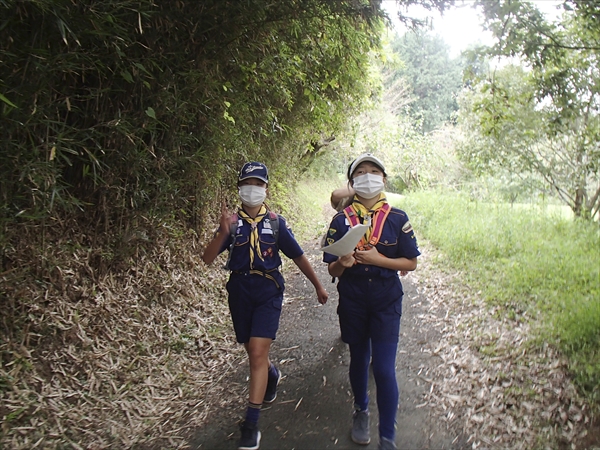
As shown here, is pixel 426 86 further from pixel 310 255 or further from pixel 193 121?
pixel 193 121

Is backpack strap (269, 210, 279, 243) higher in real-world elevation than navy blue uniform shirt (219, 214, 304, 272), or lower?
higher

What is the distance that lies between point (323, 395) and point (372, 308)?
3.82ft

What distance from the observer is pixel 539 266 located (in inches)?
192

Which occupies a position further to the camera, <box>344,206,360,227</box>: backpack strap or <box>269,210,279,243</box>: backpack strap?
<box>269,210,279,243</box>: backpack strap

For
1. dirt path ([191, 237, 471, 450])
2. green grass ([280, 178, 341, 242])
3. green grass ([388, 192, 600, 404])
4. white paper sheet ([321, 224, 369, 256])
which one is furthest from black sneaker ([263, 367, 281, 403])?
green grass ([280, 178, 341, 242])

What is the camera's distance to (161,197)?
3641mm

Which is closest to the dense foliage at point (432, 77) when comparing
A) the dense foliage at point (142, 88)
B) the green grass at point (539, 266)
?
the green grass at point (539, 266)

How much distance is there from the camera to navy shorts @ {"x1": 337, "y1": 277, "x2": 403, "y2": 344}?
7.64ft

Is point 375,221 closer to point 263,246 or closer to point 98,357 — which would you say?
point 263,246

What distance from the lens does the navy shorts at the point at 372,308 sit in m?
2.33

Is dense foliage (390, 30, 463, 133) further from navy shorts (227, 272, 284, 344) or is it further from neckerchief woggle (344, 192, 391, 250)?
navy shorts (227, 272, 284, 344)

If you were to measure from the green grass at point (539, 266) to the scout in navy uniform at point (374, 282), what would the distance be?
1.45 m

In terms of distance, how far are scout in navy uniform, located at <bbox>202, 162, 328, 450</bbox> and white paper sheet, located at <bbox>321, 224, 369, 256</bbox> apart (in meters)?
0.53

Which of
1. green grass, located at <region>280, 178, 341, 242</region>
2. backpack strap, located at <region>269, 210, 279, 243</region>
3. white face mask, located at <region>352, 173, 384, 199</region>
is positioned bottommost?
green grass, located at <region>280, 178, 341, 242</region>
